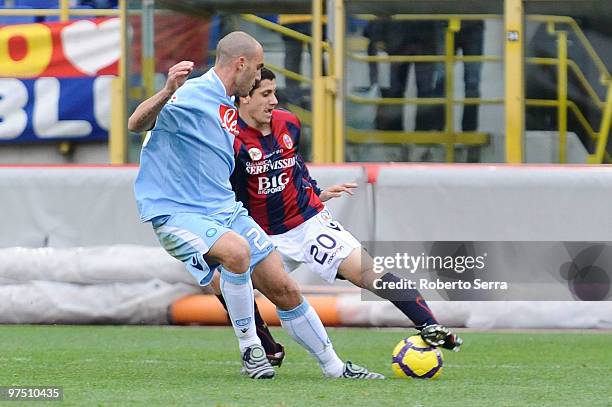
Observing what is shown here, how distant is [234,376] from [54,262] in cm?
409

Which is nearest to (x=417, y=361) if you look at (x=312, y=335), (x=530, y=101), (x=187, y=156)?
(x=312, y=335)

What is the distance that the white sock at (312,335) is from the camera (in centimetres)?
685

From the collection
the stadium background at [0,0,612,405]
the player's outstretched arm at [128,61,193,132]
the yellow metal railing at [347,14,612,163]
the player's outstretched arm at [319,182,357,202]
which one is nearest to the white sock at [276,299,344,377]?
the player's outstretched arm at [319,182,357,202]

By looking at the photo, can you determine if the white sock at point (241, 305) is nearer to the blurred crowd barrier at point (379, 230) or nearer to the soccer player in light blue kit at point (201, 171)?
the soccer player in light blue kit at point (201, 171)

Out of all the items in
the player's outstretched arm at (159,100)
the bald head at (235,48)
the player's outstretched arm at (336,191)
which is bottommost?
the player's outstretched arm at (336,191)

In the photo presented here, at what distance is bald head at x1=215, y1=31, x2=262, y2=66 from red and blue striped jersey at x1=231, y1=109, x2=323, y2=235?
0.86 meters

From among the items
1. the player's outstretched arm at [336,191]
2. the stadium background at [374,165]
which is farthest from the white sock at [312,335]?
the stadium background at [374,165]

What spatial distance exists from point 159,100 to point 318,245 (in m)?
1.61

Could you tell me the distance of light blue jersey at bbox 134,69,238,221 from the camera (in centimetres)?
671

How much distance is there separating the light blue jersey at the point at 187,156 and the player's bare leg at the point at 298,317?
39 centimetres

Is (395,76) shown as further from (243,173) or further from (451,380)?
(451,380)

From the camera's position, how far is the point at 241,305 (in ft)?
22.5

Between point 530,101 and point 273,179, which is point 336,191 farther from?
point 530,101

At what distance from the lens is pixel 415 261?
10719 mm
